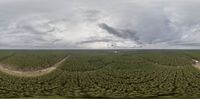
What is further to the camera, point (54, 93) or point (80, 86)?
point (80, 86)

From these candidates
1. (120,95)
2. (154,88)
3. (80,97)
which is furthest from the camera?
(154,88)

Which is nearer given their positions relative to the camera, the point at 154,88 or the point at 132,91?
the point at 132,91

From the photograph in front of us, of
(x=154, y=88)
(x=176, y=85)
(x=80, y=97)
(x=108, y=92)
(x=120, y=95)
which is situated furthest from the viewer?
(x=176, y=85)

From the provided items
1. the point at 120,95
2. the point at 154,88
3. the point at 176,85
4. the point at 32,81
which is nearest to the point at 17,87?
the point at 32,81

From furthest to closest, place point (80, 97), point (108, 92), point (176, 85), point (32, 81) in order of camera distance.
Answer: point (32, 81) < point (176, 85) < point (108, 92) < point (80, 97)

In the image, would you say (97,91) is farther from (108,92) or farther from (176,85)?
(176,85)

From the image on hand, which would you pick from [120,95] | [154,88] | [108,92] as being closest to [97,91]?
[108,92]

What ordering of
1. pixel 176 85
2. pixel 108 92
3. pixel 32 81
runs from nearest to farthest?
pixel 108 92 < pixel 176 85 < pixel 32 81

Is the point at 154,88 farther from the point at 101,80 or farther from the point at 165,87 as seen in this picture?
the point at 101,80

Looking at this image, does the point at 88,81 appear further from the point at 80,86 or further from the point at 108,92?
the point at 108,92
